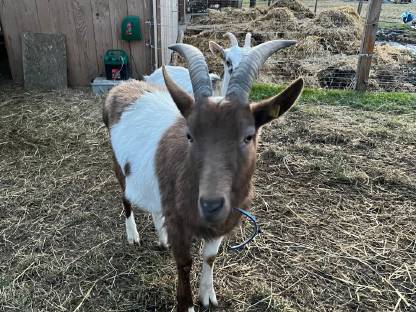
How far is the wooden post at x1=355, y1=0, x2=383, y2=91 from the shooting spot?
278 inches

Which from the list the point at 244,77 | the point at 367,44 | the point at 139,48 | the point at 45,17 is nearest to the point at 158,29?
the point at 139,48

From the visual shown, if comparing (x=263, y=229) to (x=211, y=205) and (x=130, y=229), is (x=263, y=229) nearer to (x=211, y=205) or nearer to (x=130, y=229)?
(x=130, y=229)

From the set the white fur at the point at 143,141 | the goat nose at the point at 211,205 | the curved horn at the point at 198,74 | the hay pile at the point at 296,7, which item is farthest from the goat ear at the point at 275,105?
the hay pile at the point at 296,7

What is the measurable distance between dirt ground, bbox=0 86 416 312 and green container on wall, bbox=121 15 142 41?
2118 mm

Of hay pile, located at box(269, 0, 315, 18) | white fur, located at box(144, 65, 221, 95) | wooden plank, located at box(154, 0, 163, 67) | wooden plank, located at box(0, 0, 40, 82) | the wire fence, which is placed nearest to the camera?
white fur, located at box(144, 65, 221, 95)

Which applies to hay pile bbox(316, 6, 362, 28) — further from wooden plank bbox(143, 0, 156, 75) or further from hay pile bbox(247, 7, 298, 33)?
wooden plank bbox(143, 0, 156, 75)

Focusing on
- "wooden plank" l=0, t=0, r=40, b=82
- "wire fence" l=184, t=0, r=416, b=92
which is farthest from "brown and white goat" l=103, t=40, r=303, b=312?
"wire fence" l=184, t=0, r=416, b=92

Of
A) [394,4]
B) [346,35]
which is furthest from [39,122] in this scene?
[394,4]

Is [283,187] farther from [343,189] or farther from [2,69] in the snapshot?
[2,69]

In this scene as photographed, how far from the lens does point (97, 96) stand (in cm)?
709

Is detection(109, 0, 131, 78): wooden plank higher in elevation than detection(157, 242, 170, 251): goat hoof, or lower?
higher

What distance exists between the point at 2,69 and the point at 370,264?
26.3ft

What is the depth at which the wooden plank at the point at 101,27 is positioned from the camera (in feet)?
23.2

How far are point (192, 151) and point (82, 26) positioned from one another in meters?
5.91
